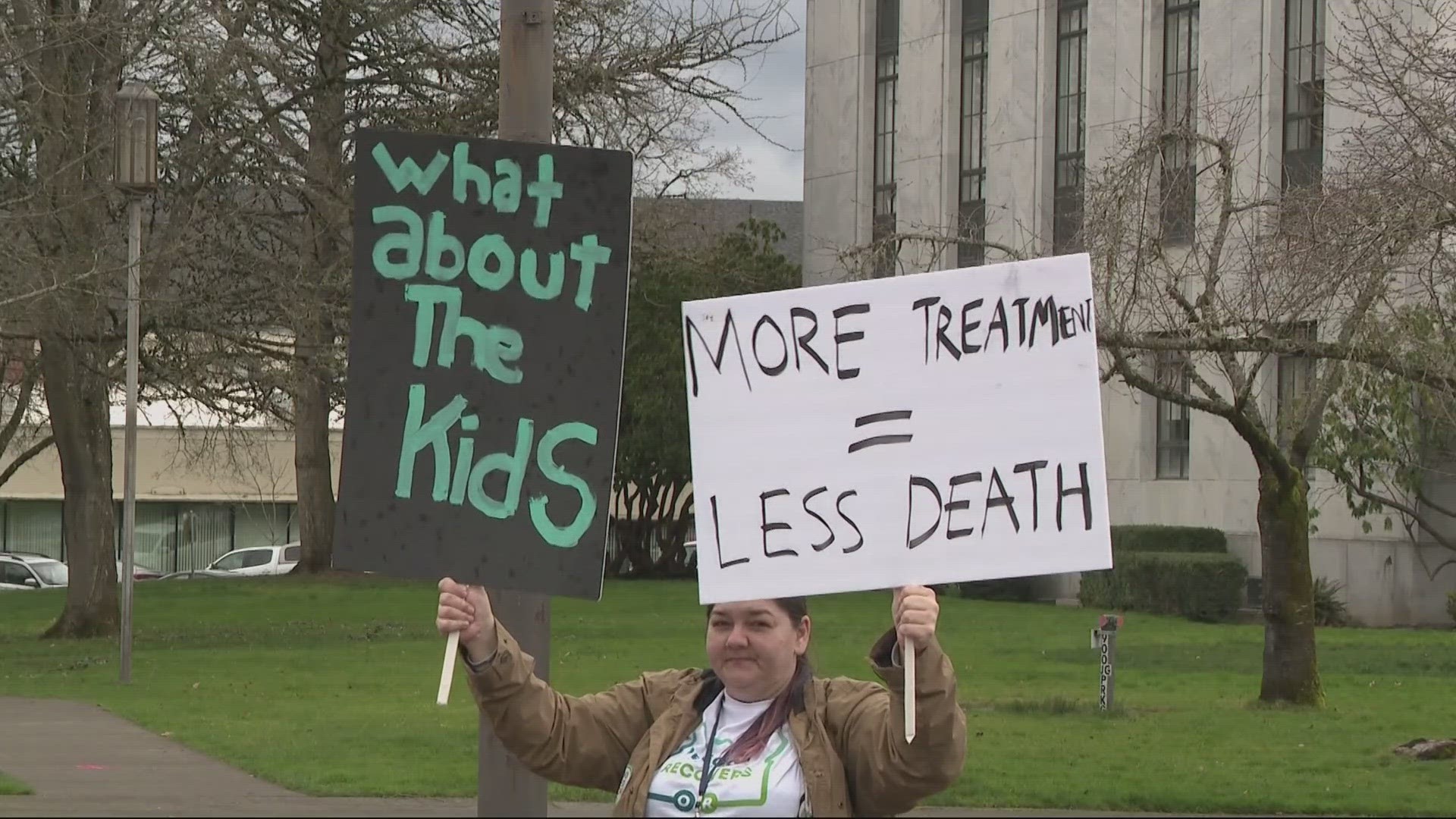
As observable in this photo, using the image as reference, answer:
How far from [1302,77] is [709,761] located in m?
32.7

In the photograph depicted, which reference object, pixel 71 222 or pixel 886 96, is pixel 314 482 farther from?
pixel 886 96

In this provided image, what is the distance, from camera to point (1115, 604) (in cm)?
3703

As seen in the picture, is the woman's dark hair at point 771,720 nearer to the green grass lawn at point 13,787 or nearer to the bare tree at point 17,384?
the green grass lawn at point 13,787

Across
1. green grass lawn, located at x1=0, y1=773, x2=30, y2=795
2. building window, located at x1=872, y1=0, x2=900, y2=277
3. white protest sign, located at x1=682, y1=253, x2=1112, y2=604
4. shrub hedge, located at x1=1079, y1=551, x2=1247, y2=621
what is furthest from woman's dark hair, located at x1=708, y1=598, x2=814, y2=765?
building window, located at x1=872, y1=0, x2=900, y2=277

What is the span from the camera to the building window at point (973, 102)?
138ft

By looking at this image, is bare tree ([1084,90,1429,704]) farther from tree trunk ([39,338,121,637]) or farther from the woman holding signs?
tree trunk ([39,338,121,637])

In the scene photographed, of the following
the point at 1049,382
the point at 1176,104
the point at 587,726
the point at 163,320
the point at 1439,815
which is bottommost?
the point at 1439,815

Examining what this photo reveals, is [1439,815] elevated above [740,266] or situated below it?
below

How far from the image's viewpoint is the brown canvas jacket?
15.0ft

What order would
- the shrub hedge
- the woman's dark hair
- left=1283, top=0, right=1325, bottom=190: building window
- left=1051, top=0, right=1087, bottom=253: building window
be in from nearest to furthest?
1. the woman's dark hair
2. the shrub hedge
3. left=1283, top=0, right=1325, bottom=190: building window
4. left=1051, top=0, right=1087, bottom=253: building window

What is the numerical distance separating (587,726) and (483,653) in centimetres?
34

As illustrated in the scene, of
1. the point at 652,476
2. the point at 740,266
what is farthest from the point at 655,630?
the point at 652,476

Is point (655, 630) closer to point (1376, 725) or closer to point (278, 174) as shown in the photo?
point (278, 174)

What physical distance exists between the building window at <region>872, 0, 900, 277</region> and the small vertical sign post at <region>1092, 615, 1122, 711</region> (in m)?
26.9
